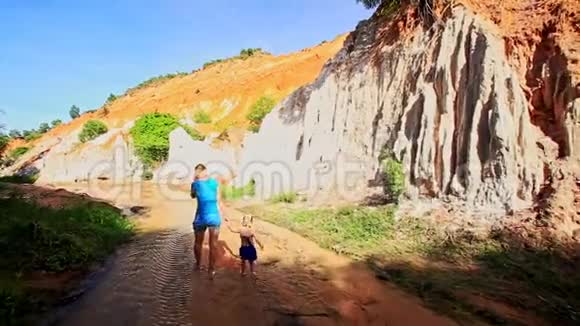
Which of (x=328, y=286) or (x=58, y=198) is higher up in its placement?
(x=58, y=198)

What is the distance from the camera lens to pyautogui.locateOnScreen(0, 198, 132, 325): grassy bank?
4.66 meters

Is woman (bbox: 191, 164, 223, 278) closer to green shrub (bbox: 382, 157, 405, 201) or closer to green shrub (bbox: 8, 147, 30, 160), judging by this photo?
green shrub (bbox: 382, 157, 405, 201)

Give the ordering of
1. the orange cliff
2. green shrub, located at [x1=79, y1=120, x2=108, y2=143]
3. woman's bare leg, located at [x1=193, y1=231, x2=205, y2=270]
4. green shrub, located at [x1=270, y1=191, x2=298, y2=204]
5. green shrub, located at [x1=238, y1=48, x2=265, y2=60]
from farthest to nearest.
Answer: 1. green shrub, located at [x1=238, y1=48, x2=265, y2=60]
2. the orange cliff
3. green shrub, located at [x1=79, y1=120, x2=108, y2=143]
4. green shrub, located at [x1=270, y1=191, x2=298, y2=204]
5. woman's bare leg, located at [x1=193, y1=231, x2=205, y2=270]

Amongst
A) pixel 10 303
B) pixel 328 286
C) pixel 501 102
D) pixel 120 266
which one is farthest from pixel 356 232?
pixel 10 303

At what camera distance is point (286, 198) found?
1358 cm

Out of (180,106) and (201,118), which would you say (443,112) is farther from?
→ (180,106)

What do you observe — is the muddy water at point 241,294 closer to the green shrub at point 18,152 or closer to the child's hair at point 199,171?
the child's hair at point 199,171

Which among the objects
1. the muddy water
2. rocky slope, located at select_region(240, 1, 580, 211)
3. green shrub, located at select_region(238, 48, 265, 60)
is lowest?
the muddy water

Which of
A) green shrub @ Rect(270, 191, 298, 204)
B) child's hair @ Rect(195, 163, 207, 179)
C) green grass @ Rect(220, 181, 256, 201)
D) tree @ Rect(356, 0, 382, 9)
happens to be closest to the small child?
child's hair @ Rect(195, 163, 207, 179)

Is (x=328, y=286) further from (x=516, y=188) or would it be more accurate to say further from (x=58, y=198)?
(x=58, y=198)

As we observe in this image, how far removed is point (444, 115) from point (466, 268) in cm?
400

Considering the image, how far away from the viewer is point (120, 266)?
666cm

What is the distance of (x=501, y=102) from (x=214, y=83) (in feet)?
158

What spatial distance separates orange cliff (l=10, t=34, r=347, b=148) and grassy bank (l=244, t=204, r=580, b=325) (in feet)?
90.8
